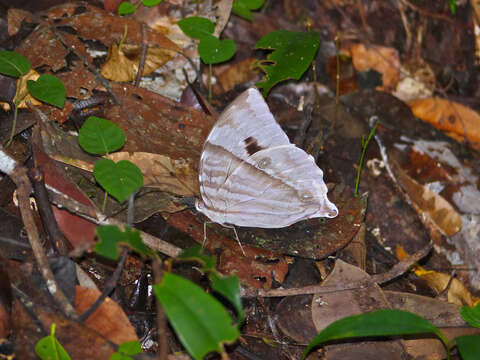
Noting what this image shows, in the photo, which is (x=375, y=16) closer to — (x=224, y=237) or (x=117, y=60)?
(x=117, y=60)

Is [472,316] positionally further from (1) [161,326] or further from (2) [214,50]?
(2) [214,50]

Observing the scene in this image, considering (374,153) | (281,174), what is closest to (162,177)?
(281,174)

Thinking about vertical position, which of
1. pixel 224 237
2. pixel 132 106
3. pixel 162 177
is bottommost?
pixel 224 237

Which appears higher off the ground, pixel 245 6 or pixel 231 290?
pixel 245 6

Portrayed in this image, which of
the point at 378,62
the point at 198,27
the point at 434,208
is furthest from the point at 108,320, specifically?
the point at 378,62

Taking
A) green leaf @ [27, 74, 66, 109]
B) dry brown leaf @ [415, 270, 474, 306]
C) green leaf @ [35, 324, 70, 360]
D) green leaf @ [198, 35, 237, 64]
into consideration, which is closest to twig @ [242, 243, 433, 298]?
dry brown leaf @ [415, 270, 474, 306]

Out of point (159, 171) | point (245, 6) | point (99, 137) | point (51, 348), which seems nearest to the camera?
point (51, 348)
